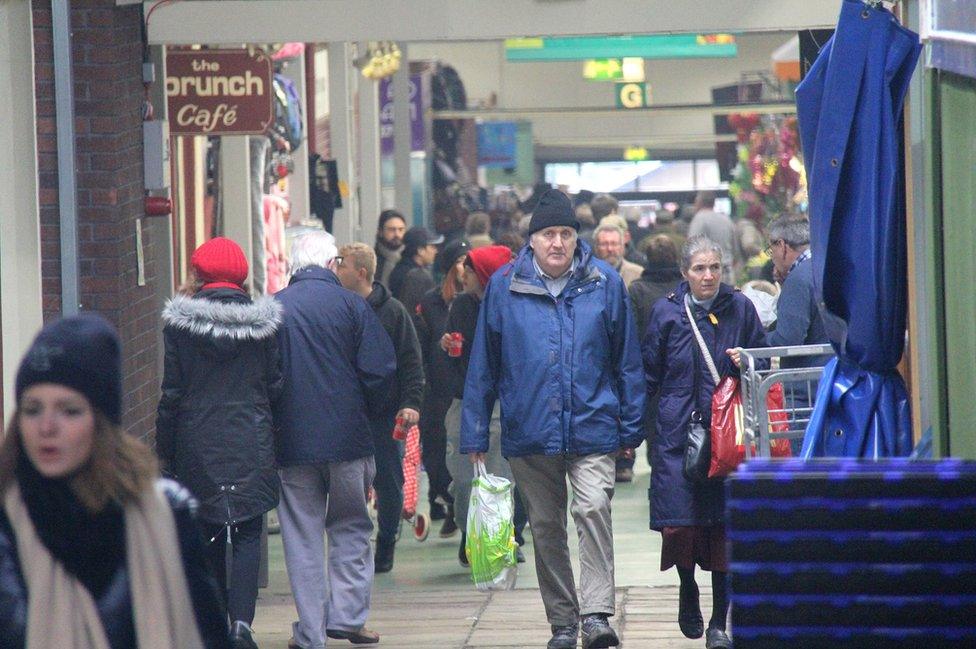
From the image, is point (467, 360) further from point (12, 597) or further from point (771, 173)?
point (771, 173)

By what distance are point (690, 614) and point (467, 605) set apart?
144cm

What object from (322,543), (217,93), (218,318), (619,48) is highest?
(619,48)

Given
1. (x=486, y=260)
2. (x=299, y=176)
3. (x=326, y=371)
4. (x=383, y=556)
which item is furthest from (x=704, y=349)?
(x=299, y=176)

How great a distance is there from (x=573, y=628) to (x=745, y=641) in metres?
3.57

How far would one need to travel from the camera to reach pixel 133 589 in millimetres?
3523

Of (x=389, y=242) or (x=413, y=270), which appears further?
(x=389, y=242)

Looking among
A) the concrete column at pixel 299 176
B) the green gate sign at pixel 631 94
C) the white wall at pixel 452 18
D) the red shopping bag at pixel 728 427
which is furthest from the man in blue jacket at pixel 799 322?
the green gate sign at pixel 631 94

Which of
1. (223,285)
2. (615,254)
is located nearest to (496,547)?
(223,285)

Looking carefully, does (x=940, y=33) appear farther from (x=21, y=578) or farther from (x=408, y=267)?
(x=408, y=267)

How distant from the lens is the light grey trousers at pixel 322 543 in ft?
25.2

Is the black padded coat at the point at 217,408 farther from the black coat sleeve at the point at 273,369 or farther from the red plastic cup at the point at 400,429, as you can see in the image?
the red plastic cup at the point at 400,429

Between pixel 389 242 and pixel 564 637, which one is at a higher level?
pixel 389 242

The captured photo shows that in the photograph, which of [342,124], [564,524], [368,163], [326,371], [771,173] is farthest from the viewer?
[771,173]

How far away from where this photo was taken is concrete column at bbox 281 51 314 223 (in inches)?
640
